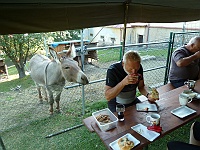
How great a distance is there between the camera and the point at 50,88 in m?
3.15

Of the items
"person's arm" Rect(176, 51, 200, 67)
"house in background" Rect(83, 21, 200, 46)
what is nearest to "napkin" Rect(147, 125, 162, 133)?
"person's arm" Rect(176, 51, 200, 67)

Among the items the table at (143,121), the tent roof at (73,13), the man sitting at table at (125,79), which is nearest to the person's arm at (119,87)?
the man sitting at table at (125,79)

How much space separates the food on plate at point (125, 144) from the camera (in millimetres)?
1254

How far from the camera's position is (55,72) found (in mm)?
2967

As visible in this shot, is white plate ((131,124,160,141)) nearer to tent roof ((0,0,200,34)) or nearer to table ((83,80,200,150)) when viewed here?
table ((83,80,200,150))

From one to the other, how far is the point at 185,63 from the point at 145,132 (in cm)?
193

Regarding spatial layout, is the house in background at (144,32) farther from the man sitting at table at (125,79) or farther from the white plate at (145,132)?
the white plate at (145,132)

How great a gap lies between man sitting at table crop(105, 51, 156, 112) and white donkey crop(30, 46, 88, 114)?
0.72 meters

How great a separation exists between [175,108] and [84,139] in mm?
1552

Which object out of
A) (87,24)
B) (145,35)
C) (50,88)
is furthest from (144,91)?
(145,35)

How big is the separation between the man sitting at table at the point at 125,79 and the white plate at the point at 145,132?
0.48 m

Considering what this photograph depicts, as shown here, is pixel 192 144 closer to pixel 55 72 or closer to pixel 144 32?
pixel 55 72

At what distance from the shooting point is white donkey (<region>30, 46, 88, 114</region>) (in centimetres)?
266

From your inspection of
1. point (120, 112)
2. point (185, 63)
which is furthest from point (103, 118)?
point (185, 63)
